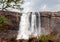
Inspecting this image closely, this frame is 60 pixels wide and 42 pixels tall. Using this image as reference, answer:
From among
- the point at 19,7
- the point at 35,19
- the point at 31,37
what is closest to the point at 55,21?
the point at 35,19

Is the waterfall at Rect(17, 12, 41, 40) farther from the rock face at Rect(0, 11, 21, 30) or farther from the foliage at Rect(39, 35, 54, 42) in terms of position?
the foliage at Rect(39, 35, 54, 42)

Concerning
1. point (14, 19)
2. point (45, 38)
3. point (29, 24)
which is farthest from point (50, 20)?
point (45, 38)

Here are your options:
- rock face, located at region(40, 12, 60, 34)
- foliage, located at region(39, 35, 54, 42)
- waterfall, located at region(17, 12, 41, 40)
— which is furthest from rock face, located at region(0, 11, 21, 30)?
foliage, located at region(39, 35, 54, 42)

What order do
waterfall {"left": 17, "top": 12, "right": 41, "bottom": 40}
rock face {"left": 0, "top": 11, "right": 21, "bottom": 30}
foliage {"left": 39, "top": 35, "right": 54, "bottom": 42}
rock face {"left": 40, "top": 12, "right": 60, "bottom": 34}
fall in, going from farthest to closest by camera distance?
rock face {"left": 40, "top": 12, "right": 60, "bottom": 34} → rock face {"left": 0, "top": 11, "right": 21, "bottom": 30} → waterfall {"left": 17, "top": 12, "right": 41, "bottom": 40} → foliage {"left": 39, "top": 35, "right": 54, "bottom": 42}

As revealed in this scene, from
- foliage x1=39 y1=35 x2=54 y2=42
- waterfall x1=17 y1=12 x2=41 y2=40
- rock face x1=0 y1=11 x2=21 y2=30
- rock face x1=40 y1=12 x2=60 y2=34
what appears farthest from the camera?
rock face x1=40 y1=12 x2=60 y2=34

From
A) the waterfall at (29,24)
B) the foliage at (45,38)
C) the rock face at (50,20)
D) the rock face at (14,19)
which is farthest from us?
the rock face at (50,20)

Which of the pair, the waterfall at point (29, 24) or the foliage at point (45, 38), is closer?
the foliage at point (45, 38)

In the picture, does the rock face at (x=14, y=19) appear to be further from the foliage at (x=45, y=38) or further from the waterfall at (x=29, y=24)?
the foliage at (x=45, y=38)

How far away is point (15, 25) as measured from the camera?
4325 cm

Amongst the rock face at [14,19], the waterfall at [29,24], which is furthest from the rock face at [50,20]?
the rock face at [14,19]

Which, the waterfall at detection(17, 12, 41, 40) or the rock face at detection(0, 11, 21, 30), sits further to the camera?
the rock face at detection(0, 11, 21, 30)

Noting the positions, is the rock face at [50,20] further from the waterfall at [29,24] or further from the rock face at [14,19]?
the rock face at [14,19]

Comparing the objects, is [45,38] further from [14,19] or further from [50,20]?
[50,20]

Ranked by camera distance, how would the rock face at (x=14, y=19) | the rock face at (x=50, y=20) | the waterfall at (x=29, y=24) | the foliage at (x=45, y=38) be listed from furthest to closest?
1. the rock face at (x=50, y=20)
2. the rock face at (x=14, y=19)
3. the waterfall at (x=29, y=24)
4. the foliage at (x=45, y=38)
